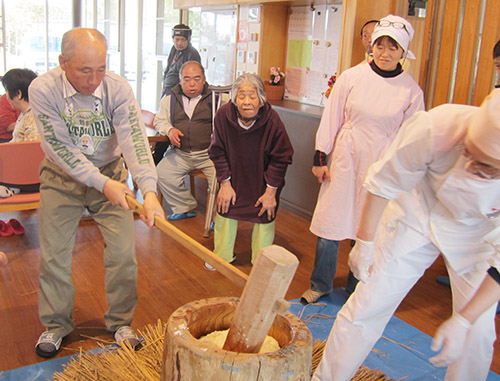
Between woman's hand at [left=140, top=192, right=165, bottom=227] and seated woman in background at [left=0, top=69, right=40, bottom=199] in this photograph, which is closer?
woman's hand at [left=140, top=192, right=165, bottom=227]

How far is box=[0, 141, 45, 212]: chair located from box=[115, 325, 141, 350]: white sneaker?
1.27 meters

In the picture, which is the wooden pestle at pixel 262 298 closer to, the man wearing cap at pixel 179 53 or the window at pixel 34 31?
the man wearing cap at pixel 179 53

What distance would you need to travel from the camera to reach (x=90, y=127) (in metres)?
2.20

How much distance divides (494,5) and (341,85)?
48.3 inches

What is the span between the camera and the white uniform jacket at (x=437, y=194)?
5.25ft

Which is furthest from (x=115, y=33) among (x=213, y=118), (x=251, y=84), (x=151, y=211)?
(x=151, y=211)

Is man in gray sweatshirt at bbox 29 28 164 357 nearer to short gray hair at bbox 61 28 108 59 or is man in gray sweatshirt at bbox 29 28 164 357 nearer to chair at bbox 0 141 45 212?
short gray hair at bbox 61 28 108 59

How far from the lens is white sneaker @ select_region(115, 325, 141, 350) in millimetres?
2348

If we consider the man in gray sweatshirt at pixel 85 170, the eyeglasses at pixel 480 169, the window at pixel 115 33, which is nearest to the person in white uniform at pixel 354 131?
the man in gray sweatshirt at pixel 85 170

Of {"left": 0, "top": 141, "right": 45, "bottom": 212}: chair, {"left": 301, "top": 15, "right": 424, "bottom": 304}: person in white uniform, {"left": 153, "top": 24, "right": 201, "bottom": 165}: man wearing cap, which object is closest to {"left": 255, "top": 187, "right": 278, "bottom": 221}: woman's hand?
{"left": 301, "top": 15, "right": 424, "bottom": 304}: person in white uniform

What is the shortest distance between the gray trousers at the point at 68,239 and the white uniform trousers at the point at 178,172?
70.4 inches

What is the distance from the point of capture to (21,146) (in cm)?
317

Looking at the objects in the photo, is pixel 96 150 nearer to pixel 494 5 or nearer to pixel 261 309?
pixel 261 309

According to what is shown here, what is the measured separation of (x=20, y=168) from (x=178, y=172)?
126 cm
